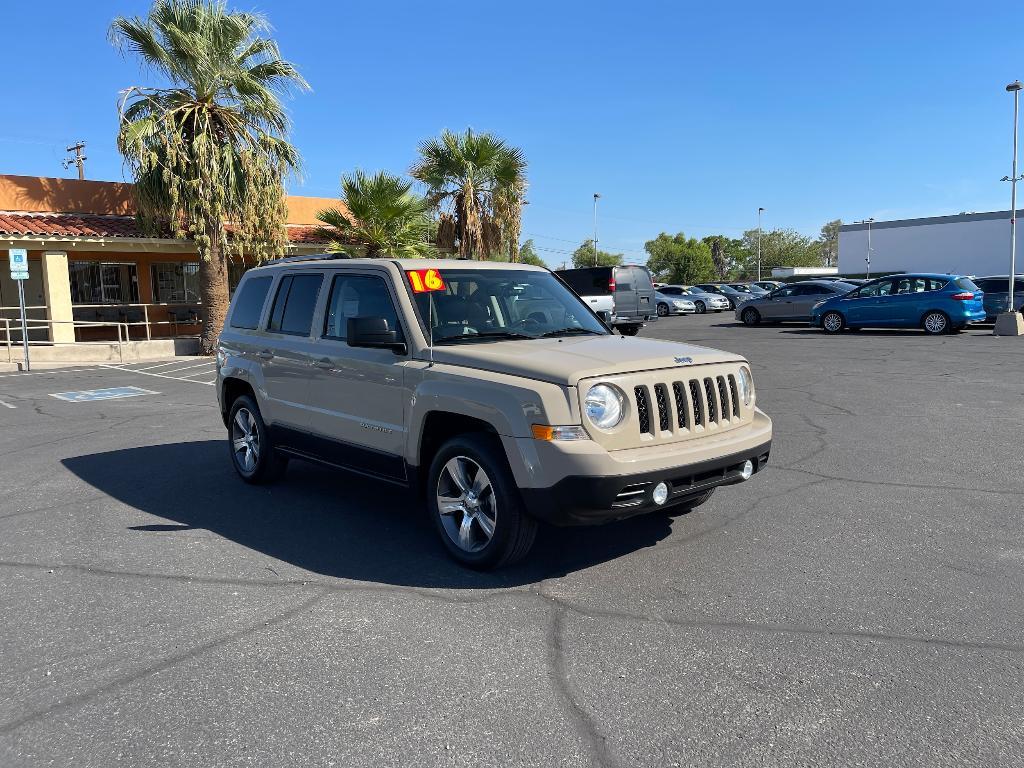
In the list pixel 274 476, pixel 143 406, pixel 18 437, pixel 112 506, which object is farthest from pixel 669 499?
pixel 143 406

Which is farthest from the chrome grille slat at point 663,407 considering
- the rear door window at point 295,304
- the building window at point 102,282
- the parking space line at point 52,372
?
the building window at point 102,282

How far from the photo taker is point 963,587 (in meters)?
4.29

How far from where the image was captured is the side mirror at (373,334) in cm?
482

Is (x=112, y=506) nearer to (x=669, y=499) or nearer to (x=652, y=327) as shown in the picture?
(x=669, y=499)

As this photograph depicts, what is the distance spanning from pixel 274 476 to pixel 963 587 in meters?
4.96

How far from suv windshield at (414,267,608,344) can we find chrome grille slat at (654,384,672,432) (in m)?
Result: 1.11

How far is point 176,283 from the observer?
2506cm

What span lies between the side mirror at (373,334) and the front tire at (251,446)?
193 cm

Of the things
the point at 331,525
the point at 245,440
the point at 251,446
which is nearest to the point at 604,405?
the point at 331,525

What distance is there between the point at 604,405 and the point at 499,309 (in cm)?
147

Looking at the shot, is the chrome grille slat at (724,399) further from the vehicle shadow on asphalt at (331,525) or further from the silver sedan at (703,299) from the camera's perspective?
the silver sedan at (703,299)

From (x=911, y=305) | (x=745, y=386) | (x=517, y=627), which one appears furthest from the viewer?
(x=911, y=305)

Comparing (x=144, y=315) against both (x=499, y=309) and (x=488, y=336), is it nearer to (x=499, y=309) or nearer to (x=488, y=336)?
(x=499, y=309)

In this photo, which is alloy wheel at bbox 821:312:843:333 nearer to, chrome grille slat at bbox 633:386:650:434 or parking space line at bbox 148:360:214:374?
parking space line at bbox 148:360:214:374
